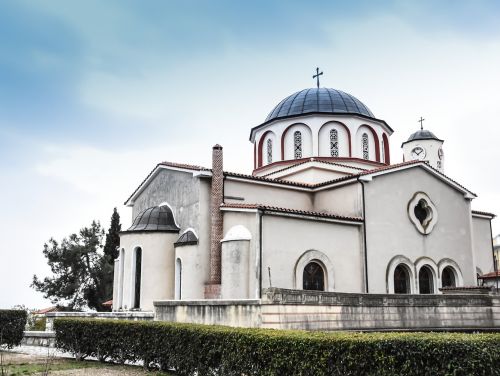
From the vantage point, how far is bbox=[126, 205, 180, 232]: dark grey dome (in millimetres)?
20500

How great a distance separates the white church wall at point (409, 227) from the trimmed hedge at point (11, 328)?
12193 millimetres

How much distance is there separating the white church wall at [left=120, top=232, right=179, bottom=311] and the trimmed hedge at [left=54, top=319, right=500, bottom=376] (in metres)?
6.62

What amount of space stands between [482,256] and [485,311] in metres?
9.70

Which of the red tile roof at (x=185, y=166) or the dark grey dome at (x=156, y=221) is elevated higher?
the red tile roof at (x=185, y=166)

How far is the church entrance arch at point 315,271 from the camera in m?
18.5

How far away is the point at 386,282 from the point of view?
66.5ft

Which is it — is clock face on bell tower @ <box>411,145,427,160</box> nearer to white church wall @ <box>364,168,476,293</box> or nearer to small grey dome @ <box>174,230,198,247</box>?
white church wall @ <box>364,168,476,293</box>

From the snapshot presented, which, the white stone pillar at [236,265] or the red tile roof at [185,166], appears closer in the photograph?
A: the white stone pillar at [236,265]

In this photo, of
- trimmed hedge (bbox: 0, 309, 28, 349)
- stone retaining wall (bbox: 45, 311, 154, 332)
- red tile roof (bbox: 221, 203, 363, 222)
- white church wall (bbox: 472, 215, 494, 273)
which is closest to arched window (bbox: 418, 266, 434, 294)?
red tile roof (bbox: 221, 203, 363, 222)

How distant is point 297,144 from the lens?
2567cm

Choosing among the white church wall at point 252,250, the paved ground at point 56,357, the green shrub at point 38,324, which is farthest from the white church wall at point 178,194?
the green shrub at point 38,324

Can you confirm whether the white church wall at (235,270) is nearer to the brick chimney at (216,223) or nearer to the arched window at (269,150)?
the brick chimney at (216,223)

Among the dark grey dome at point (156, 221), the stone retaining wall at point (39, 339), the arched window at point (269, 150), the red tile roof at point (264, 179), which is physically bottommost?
the stone retaining wall at point (39, 339)

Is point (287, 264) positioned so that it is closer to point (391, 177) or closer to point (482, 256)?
point (391, 177)
